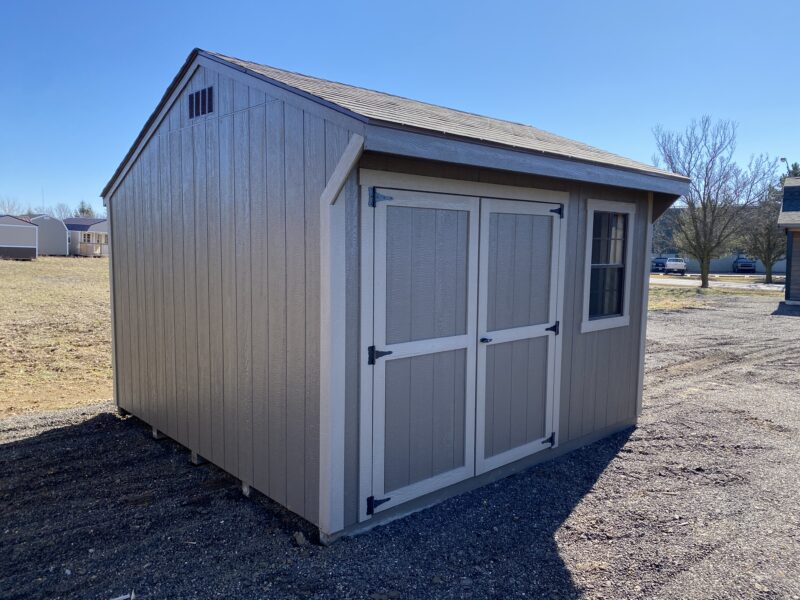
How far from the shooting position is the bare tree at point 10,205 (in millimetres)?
65250

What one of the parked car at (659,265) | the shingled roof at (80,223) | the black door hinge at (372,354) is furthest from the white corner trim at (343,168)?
the shingled roof at (80,223)

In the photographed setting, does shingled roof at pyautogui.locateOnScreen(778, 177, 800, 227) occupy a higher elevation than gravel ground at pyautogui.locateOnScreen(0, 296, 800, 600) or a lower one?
higher

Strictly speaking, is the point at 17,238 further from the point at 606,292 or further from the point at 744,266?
the point at 744,266

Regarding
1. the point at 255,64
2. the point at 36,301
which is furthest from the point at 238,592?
the point at 36,301

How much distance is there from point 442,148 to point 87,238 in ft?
142

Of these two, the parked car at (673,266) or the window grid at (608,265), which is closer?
the window grid at (608,265)

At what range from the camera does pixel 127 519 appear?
315cm

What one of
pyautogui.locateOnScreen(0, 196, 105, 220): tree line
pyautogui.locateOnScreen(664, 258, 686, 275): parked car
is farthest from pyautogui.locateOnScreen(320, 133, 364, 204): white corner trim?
pyautogui.locateOnScreen(0, 196, 105, 220): tree line

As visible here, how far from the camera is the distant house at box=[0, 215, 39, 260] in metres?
29.6

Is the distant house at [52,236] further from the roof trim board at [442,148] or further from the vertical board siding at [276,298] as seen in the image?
the vertical board siding at [276,298]

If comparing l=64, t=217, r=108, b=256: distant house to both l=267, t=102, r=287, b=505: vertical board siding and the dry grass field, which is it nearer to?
the dry grass field

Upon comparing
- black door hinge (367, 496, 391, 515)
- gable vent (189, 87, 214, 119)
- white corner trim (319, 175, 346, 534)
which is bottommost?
black door hinge (367, 496, 391, 515)

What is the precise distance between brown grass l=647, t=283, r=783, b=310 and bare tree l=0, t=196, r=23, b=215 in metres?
71.5

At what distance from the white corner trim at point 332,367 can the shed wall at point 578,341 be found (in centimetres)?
6
